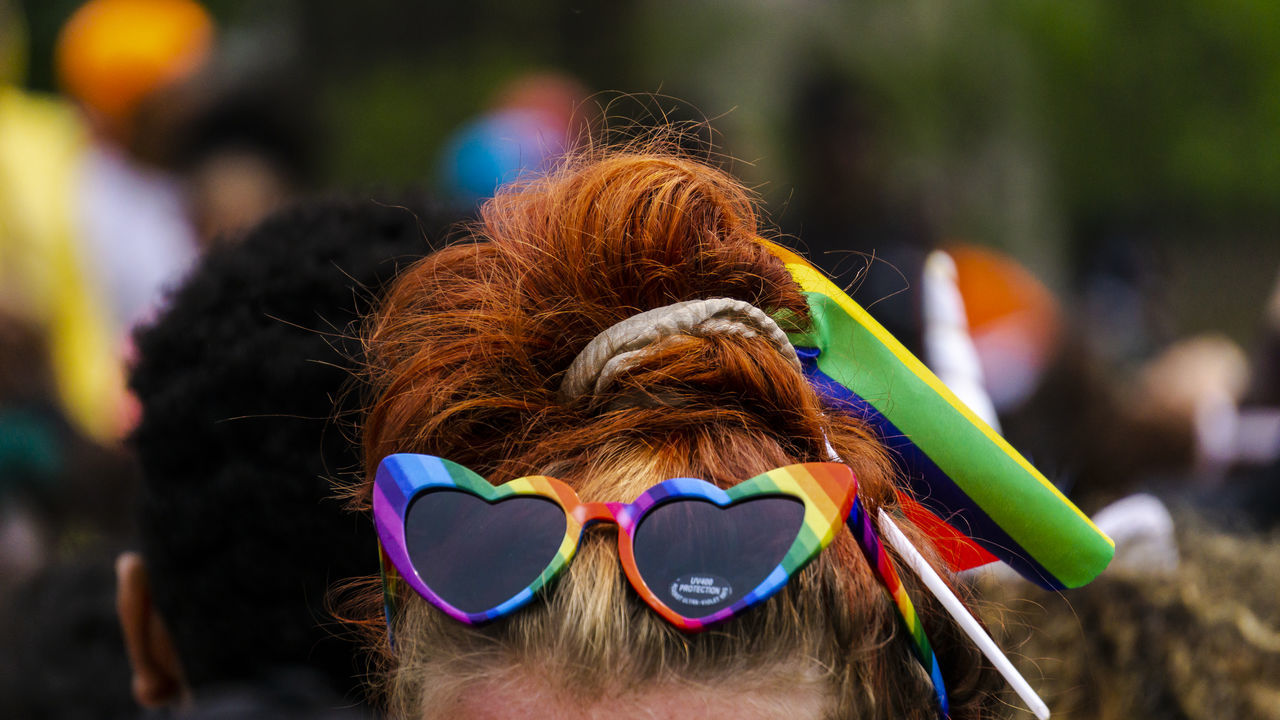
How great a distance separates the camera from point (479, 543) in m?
1.18

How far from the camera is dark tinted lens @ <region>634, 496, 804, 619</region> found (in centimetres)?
112

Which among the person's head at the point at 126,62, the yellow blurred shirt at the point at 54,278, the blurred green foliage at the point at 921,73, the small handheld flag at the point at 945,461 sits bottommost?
the blurred green foliage at the point at 921,73

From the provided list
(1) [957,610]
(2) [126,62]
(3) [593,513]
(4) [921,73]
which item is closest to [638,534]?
(3) [593,513]

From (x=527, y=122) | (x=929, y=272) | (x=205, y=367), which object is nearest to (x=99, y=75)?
(x=527, y=122)

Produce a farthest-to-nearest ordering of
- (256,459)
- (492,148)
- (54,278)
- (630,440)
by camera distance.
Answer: (492,148) → (54,278) → (256,459) → (630,440)

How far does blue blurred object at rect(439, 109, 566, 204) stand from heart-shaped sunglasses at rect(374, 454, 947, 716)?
296cm

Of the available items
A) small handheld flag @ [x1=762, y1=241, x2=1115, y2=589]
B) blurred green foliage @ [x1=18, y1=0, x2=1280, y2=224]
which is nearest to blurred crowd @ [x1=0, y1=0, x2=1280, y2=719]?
small handheld flag @ [x1=762, y1=241, x2=1115, y2=589]

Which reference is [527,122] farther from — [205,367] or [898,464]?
[898,464]

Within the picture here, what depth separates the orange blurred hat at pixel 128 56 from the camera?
442cm

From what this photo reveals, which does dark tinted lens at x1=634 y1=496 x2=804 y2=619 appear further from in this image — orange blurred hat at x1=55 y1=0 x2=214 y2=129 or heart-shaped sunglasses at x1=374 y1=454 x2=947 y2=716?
orange blurred hat at x1=55 y1=0 x2=214 y2=129

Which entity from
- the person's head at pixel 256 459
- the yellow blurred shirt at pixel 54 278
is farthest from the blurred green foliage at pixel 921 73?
the person's head at pixel 256 459

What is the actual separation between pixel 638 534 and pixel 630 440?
0.13 m

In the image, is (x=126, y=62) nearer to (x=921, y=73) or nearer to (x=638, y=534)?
(x=638, y=534)

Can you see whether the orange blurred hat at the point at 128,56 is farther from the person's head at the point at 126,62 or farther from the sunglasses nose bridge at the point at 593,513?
the sunglasses nose bridge at the point at 593,513
